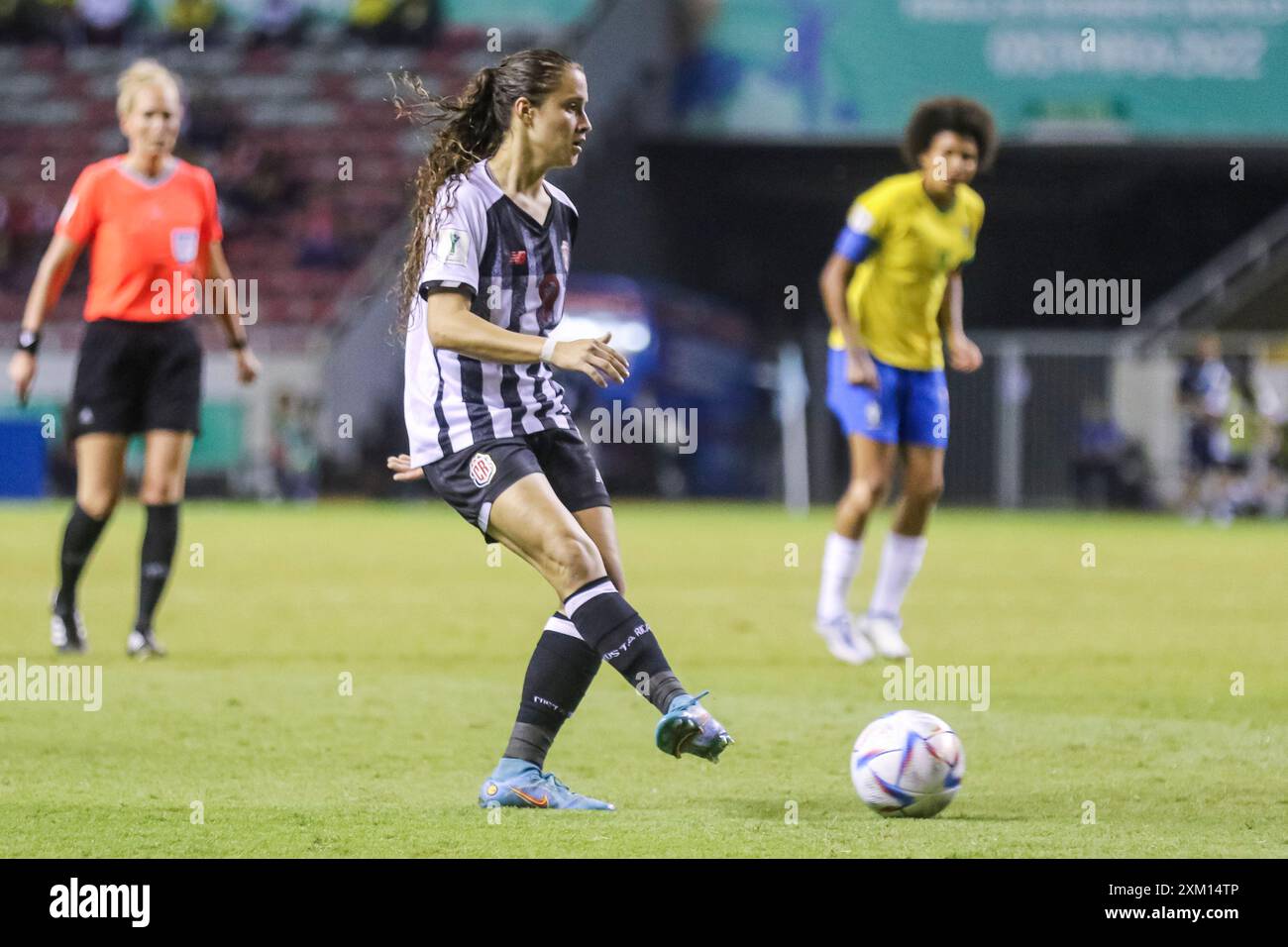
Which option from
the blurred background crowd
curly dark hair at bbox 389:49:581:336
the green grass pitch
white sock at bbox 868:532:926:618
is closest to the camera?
the green grass pitch

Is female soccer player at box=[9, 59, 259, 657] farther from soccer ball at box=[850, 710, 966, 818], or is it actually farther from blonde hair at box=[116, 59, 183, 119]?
soccer ball at box=[850, 710, 966, 818]

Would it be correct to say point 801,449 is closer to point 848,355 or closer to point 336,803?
point 848,355

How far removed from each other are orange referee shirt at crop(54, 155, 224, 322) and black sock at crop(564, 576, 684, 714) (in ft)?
15.2

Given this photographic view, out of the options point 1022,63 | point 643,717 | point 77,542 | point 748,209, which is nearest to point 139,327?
point 77,542

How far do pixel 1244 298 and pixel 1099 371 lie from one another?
16.7 feet

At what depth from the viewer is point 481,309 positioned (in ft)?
19.5

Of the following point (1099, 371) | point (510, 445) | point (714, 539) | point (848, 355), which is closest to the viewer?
point (510, 445)

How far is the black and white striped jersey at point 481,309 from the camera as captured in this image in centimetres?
582

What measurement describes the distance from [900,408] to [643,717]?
2.53 metres

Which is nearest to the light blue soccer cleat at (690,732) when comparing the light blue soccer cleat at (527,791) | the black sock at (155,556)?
the light blue soccer cleat at (527,791)

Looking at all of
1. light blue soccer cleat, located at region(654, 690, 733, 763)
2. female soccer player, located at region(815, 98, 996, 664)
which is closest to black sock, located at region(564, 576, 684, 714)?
light blue soccer cleat, located at region(654, 690, 733, 763)

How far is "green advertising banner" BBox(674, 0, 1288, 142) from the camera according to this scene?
95.9 ft
